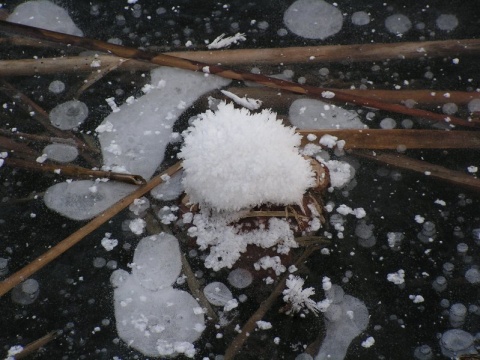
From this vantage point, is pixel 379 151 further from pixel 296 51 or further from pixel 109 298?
pixel 109 298

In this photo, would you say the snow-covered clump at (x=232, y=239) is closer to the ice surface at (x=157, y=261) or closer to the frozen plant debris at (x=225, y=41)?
the ice surface at (x=157, y=261)

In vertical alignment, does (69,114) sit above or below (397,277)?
above

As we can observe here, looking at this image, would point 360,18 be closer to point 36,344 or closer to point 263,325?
point 263,325

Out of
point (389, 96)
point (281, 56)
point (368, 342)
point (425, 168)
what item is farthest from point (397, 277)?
point (281, 56)

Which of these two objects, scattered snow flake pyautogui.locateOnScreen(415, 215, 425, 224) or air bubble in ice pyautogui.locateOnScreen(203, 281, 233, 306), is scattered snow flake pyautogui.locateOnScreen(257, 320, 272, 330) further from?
scattered snow flake pyautogui.locateOnScreen(415, 215, 425, 224)

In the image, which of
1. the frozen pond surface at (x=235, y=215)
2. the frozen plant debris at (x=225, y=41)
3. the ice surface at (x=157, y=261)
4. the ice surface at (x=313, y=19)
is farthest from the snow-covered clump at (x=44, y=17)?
the ice surface at (x=157, y=261)

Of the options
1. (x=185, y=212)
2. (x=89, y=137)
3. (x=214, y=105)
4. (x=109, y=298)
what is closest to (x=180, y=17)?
(x=214, y=105)

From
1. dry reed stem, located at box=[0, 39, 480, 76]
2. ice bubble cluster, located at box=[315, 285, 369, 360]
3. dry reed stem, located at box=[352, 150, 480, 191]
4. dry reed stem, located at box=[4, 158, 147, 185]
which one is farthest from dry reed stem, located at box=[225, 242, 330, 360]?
dry reed stem, located at box=[0, 39, 480, 76]
